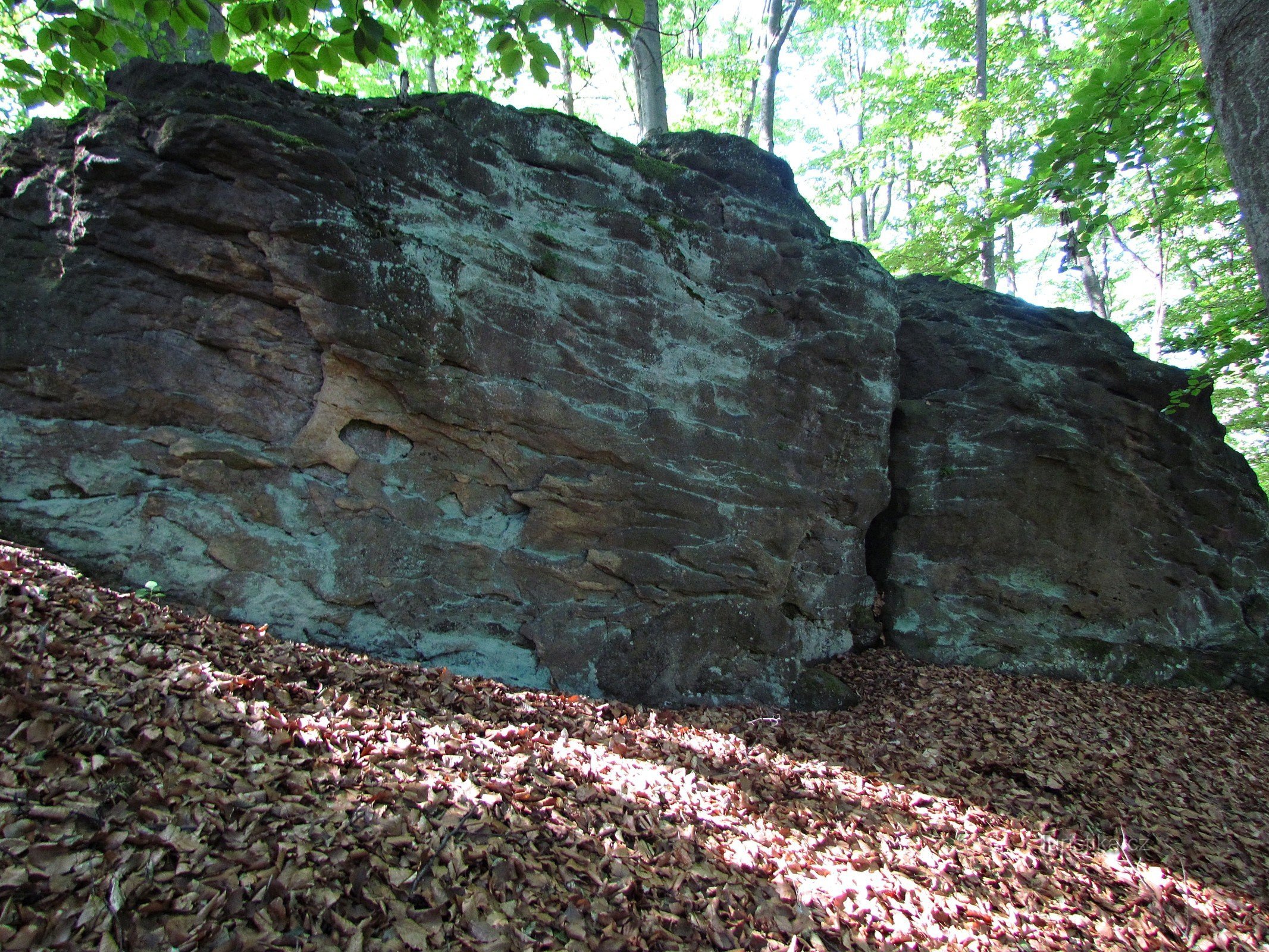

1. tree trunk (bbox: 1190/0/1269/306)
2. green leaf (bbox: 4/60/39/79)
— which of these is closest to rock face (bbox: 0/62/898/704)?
green leaf (bbox: 4/60/39/79)

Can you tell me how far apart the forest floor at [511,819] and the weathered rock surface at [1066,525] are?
2.08 meters

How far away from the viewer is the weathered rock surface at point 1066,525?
25.7 ft

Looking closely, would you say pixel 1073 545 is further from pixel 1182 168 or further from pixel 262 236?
pixel 262 236

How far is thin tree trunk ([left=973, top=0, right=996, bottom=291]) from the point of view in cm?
1414

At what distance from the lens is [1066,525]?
319 inches

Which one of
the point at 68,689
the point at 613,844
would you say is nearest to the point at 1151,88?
the point at 613,844

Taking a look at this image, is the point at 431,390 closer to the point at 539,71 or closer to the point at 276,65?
the point at 276,65

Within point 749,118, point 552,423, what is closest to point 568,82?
point 749,118

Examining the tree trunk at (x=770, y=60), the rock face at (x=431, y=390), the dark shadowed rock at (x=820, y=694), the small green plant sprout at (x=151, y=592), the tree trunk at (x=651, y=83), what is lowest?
the dark shadowed rock at (x=820, y=694)

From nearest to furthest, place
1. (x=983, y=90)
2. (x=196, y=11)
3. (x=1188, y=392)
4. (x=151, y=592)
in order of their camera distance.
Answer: (x=196, y=11), (x=151, y=592), (x=1188, y=392), (x=983, y=90)

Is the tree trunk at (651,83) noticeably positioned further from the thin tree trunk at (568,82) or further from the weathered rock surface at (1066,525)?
the weathered rock surface at (1066,525)

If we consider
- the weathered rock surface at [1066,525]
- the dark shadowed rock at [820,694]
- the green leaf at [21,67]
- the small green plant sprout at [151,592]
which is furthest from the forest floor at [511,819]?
the green leaf at [21,67]

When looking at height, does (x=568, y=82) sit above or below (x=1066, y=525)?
above

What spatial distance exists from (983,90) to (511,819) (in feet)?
54.9
